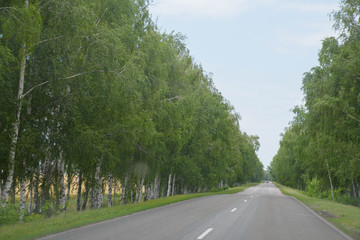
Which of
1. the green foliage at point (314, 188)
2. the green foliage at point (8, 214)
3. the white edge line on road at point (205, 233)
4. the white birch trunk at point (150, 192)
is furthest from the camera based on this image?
the green foliage at point (314, 188)

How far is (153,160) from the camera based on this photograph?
20531 millimetres

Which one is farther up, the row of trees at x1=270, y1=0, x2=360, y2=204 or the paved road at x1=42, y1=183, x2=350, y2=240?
the row of trees at x1=270, y1=0, x2=360, y2=204

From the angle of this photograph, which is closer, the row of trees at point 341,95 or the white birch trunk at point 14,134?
the white birch trunk at point 14,134

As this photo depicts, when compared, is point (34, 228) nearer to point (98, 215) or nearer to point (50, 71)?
point (98, 215)

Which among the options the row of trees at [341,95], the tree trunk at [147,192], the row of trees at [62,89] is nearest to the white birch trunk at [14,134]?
the row of trees at [62,89]

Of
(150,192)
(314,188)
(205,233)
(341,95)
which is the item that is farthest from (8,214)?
(314,188)

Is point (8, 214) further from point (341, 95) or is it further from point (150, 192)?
point (150, 192)

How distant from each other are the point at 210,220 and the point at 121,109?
563 centimetres

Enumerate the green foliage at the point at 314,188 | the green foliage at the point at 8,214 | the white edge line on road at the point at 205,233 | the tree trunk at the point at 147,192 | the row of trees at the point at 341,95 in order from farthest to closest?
the green foliage at the point at 314,188, the tree trunk at the point at 147,192, the row of trees at the point at 341,95, the green foliage at the point at 8,214, the white edge line on road at the point at 205,233

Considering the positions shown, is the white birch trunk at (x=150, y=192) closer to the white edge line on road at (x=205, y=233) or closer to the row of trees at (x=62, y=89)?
the row of trees at (x=62, y=89)

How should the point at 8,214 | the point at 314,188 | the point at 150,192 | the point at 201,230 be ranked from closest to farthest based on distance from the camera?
the point at 201,230 → the point at 8,214 → the point at 150,192 → the point at 314,188

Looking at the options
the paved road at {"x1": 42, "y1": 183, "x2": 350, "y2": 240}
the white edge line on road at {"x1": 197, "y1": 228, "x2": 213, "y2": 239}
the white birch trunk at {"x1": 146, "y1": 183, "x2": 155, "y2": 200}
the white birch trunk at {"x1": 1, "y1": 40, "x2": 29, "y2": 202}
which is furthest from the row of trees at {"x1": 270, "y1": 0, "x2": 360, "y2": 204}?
the white birch trunk at {"x1": 146, "y1": 183, "x2": 155, "y2": 200}

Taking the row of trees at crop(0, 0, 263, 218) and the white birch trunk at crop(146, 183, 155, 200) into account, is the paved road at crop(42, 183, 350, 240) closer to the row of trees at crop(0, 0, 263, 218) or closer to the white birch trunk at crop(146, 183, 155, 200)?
the row of trees at crop(0, 0, 263, 218)

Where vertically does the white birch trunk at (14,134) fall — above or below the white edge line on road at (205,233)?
above
